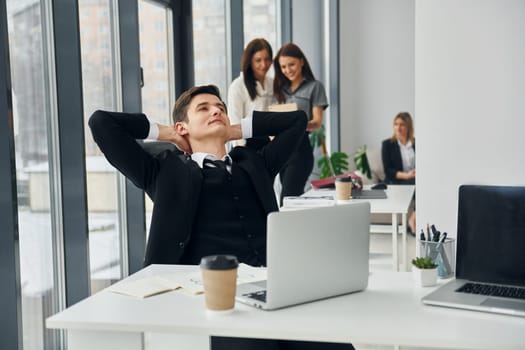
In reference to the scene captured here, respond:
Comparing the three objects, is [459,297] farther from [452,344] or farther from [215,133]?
[215,133]

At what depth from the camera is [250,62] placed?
184 inches

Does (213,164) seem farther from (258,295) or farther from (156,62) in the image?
(156,62)

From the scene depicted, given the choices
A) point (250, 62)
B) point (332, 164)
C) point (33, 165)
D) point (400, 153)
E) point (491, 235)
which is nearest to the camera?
point (491, 235)

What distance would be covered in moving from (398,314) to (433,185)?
0.82 m

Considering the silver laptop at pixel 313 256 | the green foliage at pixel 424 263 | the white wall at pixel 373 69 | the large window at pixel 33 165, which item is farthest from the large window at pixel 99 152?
the white wall at pixel 373 69

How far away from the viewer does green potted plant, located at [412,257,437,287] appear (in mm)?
1803

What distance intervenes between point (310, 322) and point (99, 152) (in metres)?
2.10

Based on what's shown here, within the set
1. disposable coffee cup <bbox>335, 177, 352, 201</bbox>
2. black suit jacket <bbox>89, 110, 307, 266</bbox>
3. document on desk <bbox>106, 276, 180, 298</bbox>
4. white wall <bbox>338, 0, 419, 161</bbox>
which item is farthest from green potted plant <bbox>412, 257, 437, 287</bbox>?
white wall <bbox>338, 0, 419, 161</bbox>

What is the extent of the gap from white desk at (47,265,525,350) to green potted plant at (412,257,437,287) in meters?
0.07

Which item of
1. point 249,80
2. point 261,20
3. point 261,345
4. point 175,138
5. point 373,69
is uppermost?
point 261,20

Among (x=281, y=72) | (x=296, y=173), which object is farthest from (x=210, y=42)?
(x=296, y=173)

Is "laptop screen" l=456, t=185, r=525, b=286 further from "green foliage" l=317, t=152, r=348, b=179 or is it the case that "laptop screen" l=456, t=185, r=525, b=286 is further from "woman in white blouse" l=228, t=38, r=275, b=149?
"green foliage" l=317, t=152, r=348, b=179

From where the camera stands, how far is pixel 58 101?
2.96 m

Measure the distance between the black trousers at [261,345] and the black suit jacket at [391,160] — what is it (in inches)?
206
